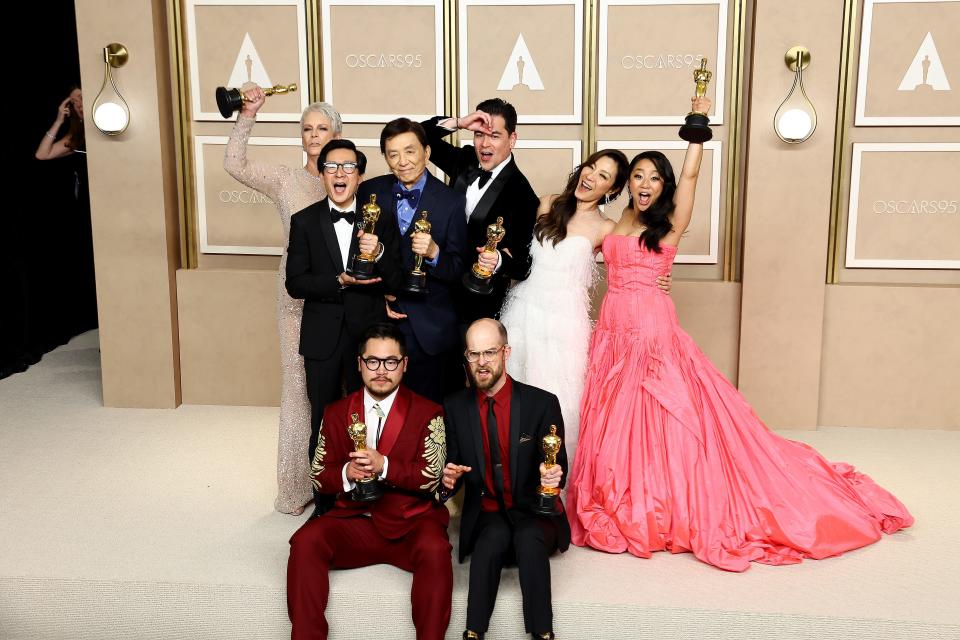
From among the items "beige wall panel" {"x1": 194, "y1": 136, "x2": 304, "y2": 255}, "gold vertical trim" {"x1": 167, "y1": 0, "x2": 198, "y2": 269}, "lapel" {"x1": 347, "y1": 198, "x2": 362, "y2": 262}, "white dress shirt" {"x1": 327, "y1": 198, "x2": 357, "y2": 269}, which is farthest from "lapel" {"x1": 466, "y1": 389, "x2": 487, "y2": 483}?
"gold vertical trim" {"x1": 167, "y1": 0, "x2": 198, "y2": 269}

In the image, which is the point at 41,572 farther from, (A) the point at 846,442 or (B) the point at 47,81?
(B) the point at 47,81

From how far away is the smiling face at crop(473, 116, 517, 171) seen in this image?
13.0 ft

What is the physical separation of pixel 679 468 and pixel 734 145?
241 cm

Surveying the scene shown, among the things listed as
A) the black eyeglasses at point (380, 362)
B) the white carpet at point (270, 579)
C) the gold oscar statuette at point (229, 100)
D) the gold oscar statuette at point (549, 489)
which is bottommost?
the white carpet at point (270, 579)

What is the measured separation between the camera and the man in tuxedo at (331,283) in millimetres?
3773

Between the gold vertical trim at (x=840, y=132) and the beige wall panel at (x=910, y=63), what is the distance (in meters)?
0.07

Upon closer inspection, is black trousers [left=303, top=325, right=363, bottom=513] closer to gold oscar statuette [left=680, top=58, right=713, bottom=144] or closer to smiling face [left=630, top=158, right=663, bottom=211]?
smiling face [left=630, top=158, right=663, bottom=211]

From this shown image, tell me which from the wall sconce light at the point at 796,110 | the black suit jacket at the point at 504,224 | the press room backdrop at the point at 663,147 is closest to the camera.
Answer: the black suit jacket at the point at 504,224

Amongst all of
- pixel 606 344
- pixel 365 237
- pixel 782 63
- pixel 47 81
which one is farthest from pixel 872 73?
pixel 47 81

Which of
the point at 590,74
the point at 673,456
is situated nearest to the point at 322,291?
the point at 673,456

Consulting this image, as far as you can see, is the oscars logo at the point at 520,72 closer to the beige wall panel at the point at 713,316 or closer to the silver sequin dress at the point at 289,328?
the beige wall panel at the point at 713,316

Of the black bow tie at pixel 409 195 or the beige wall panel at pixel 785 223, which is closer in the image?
the black bow tie at pixel 409 195

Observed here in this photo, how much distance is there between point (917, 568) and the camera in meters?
3.65

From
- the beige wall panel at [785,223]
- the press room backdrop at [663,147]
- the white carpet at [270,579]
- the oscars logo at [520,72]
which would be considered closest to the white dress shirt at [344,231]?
the white carpet at [270,579]
